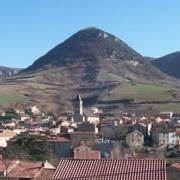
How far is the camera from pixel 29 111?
122 m

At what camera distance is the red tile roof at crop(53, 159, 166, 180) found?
1402 cm

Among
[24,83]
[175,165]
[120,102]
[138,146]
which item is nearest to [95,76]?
[24,83]

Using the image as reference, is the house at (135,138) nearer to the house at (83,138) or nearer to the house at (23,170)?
the house at (83,138)

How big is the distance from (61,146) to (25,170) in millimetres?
30072

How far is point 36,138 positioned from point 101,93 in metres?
106

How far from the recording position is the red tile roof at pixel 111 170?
14016mm

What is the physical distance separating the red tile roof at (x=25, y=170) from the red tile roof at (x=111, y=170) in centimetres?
1030

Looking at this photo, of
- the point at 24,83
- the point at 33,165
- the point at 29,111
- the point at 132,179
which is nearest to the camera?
the point at 132,179

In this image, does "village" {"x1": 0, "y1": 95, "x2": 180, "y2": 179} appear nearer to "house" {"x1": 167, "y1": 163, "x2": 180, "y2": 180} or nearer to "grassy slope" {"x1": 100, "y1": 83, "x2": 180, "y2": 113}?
"house" {"x1": 167, "y1": 163, "x2": 180, "y2": 180}

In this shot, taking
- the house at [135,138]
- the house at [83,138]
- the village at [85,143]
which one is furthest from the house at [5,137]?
the house at [135,138]

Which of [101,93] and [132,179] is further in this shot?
[101,93]

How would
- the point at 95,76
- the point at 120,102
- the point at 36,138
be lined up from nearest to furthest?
the point at 36,138, the point at 120,102, the point at 95,76

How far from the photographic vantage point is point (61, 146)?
56.3 meters

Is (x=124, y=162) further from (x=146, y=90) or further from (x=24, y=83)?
(x=24, y=83)
